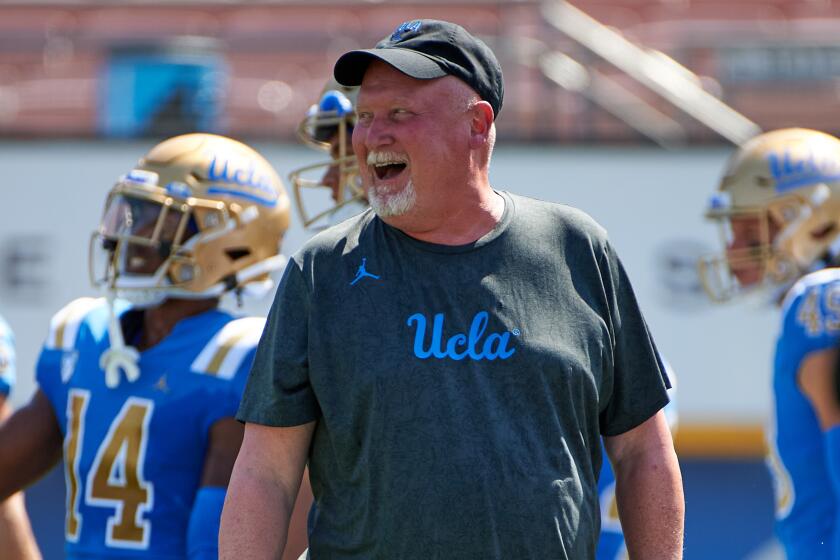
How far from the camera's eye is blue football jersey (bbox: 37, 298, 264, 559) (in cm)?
311

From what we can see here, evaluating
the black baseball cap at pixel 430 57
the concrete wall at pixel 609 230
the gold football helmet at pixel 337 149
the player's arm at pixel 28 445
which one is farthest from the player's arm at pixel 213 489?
the concrete wall at pixel 609 230

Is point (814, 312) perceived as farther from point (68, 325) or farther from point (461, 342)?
point (68, 325)

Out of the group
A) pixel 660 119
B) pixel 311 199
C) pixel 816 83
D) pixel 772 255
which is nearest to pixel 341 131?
pixel 772 255

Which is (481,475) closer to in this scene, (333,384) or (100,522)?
Result: (333,384)

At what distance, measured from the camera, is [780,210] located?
167 inches

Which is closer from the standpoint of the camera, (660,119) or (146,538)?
(146,538)

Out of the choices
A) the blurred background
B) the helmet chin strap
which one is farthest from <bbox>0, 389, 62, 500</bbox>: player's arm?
the blurred background

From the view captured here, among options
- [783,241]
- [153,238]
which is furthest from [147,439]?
[783,241]

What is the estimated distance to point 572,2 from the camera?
1148cm

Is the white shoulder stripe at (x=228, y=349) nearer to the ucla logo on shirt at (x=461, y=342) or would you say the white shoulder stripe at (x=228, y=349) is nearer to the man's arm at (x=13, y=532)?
the man's arm at (x=13, y=532)

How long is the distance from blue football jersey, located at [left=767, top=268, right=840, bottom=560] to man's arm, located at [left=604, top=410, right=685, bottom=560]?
1.05 meters

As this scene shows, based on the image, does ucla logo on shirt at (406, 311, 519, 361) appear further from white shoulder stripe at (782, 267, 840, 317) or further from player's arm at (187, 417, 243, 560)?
white shoulder stripe at (782, 267, 840, 317)

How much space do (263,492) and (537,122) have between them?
6.15 metres

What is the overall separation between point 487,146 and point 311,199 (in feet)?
17.2
